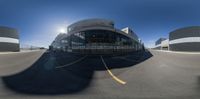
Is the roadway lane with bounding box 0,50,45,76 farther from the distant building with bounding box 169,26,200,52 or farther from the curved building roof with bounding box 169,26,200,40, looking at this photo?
the curved building roof with bounding box 169,26,200,40

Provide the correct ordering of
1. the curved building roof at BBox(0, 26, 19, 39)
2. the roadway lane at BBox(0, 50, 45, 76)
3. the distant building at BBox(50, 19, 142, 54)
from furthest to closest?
the curved building roof at BBox(0, 26, 19, 39), the distant building at BBox(50, 19, 142, 54), the roadway lane at BBox(0, 50, 45, 76)

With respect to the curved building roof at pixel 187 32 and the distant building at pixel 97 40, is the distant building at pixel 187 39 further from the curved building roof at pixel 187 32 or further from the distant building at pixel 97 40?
the distant building at pixel 97 40

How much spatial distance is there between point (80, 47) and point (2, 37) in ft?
102

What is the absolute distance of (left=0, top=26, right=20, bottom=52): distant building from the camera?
46.9 metres

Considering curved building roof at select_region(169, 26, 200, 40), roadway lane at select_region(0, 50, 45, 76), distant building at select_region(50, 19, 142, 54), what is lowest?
roadway lane at select_region(0, 50, 45, 76)

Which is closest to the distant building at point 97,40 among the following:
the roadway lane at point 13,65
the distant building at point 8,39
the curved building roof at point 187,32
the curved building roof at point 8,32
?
the roadway lane at point 13,65

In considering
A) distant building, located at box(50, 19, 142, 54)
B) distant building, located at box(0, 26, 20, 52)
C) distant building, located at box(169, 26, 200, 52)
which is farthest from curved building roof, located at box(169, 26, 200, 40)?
distant building, located at box(0, 26, 20, 52)

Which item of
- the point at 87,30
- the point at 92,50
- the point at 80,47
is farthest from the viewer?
the point at 87,30

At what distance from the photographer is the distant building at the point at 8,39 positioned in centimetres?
4688

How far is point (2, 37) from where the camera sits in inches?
1844

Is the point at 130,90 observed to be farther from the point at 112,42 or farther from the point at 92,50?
the point at 112,42

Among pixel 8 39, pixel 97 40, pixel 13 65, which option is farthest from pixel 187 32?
pixel 8 39

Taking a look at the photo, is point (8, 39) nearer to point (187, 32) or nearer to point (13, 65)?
point (13, 65)

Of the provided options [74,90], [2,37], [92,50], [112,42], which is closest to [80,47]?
[92,50]
